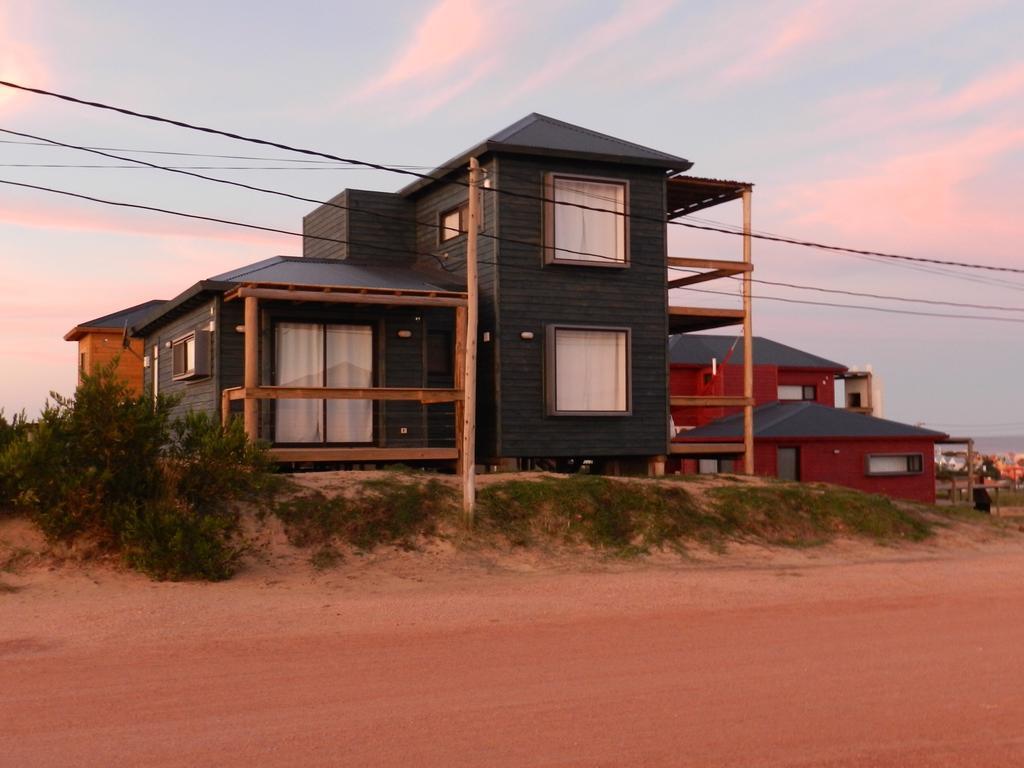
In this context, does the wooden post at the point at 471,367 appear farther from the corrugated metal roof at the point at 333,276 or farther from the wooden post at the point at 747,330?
the wooden post at the point at 747,330

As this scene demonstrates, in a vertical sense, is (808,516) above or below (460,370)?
below

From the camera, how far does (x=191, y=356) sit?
71.4ft

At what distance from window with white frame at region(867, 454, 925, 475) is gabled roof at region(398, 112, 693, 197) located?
48.6 ft

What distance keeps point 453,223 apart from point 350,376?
445cm

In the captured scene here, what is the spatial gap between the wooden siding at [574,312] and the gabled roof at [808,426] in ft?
33.6

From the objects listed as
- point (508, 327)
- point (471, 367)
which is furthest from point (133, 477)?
point (508, 327)

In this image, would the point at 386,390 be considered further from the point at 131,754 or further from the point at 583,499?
the point at 131,754

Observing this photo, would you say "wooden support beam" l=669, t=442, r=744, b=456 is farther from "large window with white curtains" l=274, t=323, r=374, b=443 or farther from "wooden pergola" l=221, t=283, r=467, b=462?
"large window with white curtains" l=274, t=323, r=374, b=443

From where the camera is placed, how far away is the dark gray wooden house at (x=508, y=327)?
2061 centimetres

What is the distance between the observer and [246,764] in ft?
21.4

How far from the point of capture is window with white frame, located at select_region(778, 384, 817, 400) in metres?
47.4

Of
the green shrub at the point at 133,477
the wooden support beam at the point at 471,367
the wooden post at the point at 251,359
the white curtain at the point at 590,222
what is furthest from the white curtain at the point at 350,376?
the green shrub at the point at 133,477

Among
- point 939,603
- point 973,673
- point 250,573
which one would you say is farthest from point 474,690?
point 939,603

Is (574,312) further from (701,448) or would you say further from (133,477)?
(133,477)
